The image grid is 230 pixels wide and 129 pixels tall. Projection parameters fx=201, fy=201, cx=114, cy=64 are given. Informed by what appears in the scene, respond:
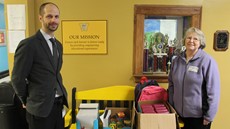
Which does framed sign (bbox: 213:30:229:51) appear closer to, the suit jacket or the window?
the window

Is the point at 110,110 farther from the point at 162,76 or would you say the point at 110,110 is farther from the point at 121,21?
the point at 121,21

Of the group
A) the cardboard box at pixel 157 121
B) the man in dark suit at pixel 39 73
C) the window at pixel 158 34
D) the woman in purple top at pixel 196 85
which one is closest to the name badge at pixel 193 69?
the woman in purple top at pixel 196 85

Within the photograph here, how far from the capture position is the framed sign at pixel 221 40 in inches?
95.8

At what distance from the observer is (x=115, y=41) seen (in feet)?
8.05

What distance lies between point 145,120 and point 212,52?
1303 mm

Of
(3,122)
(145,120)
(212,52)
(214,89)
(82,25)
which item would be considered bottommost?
(3,122)

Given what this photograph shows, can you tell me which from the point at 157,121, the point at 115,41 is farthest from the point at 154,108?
the point at 115,41

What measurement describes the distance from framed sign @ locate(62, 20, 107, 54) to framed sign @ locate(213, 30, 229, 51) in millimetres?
1346

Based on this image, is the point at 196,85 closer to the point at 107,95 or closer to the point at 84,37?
the point at 107,95

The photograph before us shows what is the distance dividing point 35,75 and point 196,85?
138 centimetres

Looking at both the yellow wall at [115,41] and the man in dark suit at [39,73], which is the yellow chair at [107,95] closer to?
the yellow wall at [115,41]

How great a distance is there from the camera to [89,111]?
218 cm

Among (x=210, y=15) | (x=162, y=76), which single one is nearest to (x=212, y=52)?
(x=210, y=15)

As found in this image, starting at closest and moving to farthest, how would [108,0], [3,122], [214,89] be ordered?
[214,89]
[3,122]
[108,0]
